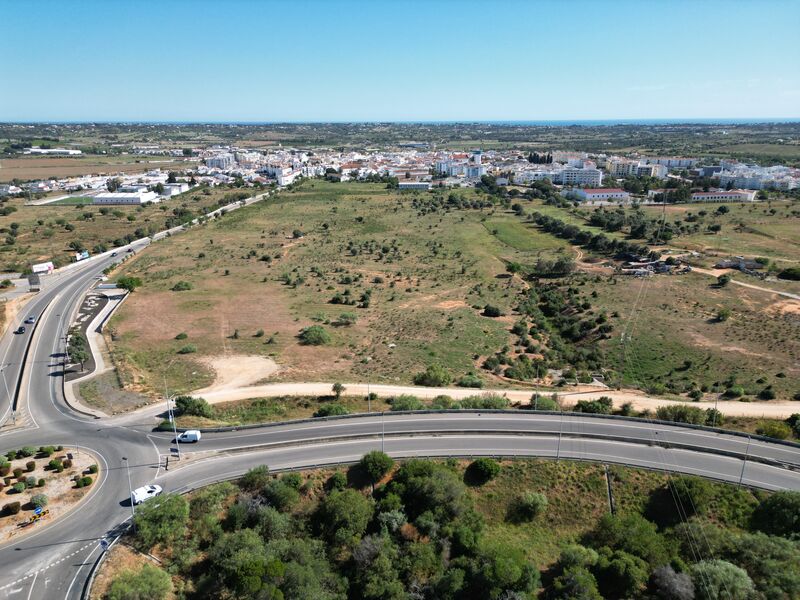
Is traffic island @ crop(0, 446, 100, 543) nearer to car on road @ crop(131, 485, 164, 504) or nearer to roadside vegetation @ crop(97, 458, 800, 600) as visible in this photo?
car on road @ crop(131, 485, 164, 504)

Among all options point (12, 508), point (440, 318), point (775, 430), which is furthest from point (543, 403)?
point (12, 508)

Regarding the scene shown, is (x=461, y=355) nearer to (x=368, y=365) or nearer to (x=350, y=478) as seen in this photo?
(x=368, y=365)

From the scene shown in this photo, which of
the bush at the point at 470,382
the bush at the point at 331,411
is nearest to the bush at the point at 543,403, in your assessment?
the bush at the point at 470,382

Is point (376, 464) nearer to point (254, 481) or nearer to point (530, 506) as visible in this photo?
point (254, 481)

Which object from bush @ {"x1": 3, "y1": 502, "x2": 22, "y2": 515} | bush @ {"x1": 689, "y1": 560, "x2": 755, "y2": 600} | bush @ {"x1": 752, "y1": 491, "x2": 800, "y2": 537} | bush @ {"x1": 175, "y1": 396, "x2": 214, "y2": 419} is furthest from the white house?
bush @ {"x1": 3, "y1": 502, "x2": 22, "y2": 515}

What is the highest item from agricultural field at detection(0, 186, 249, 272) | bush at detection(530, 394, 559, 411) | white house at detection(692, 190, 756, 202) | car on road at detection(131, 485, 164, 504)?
white house at detection(692, 190, 756, 202)

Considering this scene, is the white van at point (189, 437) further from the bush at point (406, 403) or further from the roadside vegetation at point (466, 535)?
the bush at point (406, 403)
